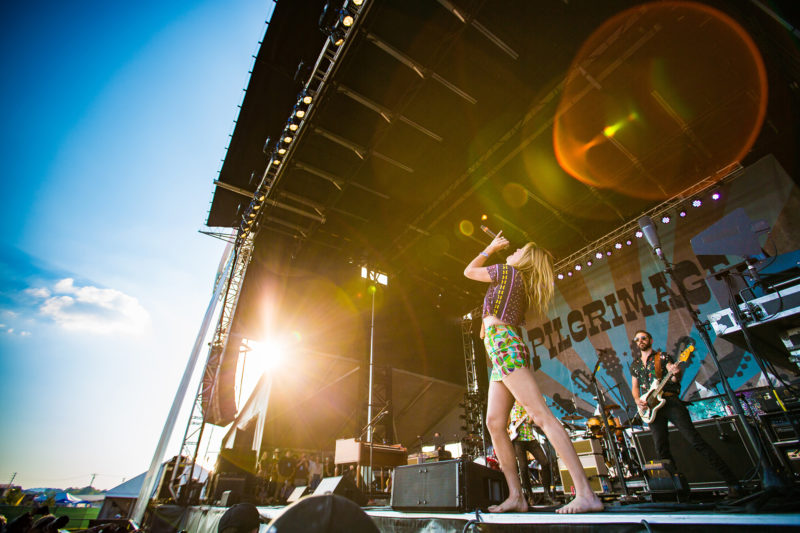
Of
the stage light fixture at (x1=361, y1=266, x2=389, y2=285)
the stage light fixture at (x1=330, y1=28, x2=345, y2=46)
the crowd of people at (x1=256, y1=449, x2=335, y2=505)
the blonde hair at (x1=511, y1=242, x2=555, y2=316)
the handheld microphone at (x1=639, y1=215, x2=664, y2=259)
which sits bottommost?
the crowd of people at (x1=256, y1=449, x2=335, y2=505)

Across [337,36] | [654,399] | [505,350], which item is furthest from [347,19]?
[654,399]

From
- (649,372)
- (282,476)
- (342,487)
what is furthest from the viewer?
(282,476)

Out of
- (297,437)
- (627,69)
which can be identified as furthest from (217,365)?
(627,69)

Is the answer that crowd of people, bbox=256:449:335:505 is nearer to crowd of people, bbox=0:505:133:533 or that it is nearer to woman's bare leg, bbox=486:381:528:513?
crowd of people, bbox=0:505:133:533

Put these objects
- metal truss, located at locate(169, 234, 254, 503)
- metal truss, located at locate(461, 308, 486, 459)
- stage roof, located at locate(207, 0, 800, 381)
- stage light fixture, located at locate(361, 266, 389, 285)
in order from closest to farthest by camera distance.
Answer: stage roof, located at locate(207, 0, 800, 381), metal truss, located at locate(169, 234, 254, 503), metal truss, located at locate(461, 308, 486, 459), stage light fixture, located at locate(361, 266, 389, 285)

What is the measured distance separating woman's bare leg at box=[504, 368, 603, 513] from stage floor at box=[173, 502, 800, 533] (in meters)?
0.15

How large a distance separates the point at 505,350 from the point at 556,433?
492 mm

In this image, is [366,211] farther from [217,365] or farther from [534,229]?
[217,365]

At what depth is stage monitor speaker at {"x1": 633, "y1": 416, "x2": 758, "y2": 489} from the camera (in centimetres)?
347

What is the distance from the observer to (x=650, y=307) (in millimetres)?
8219

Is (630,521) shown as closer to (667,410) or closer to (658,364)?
(667,410)

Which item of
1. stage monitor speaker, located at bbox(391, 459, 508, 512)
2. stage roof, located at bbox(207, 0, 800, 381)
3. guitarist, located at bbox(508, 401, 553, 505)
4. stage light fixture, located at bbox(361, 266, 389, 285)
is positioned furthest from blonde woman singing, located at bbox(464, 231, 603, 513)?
stage light fixture, located at bbox(361, 266, 389, 285)

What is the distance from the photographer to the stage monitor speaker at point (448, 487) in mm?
2049

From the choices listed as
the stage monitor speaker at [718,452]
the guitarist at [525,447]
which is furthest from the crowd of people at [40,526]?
the stage monitor speaker at [718,452]
